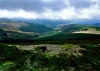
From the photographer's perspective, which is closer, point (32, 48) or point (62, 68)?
point (62, 68)

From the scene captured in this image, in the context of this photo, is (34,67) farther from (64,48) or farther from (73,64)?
(64,48)

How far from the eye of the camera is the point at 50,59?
133000 millimetres

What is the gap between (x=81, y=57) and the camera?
139m

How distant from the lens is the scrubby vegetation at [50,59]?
125 m

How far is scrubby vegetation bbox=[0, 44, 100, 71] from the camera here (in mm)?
124688

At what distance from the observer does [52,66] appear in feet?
411

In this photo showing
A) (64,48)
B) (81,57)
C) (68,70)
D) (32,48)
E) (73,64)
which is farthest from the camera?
(32,48)

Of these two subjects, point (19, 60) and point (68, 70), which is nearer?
point (68, 70)

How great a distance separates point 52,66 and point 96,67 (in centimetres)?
2120

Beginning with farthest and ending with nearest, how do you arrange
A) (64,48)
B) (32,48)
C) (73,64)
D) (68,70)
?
(32,48) < (64,48) < (73,64) < (68,70)

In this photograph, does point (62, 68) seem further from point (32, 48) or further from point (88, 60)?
point (32, 48)

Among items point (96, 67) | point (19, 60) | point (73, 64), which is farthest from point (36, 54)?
point (96, 67)

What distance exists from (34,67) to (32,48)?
38084 mm

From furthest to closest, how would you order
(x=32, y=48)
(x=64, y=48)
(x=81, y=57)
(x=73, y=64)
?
(x=32, y=48) → (x=64, y=48) → (x=81, y=57) → (x=73, y=64)
